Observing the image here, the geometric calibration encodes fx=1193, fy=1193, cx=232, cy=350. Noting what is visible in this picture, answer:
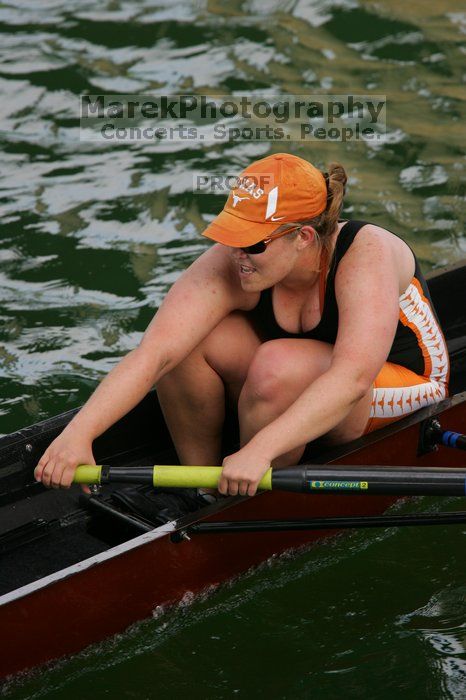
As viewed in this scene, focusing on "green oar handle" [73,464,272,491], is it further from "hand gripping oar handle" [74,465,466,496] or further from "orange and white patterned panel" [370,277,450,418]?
"orange and white patterned panel" [370,277,450,418]

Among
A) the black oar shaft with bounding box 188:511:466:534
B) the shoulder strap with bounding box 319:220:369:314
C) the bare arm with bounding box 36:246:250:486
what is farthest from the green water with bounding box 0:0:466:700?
the shoulder strap with bounding box 319:220:369:314

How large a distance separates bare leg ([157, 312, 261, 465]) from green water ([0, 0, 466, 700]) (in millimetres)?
604

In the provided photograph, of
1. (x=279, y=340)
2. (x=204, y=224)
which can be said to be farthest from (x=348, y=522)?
(x=204, y=224)

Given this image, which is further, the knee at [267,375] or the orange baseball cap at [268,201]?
the knee at [267,375]

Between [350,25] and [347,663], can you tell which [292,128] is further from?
[347,663]

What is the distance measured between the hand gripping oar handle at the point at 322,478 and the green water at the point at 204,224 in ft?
2.14

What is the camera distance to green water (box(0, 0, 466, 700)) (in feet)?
14.1

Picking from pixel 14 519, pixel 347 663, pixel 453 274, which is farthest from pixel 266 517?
pixel 453 274

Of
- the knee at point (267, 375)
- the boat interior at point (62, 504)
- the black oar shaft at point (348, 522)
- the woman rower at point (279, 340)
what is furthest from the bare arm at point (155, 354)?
the black oar shaft at point (348, 522)

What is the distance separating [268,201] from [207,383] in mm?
842

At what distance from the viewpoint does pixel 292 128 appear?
9031 millimetres

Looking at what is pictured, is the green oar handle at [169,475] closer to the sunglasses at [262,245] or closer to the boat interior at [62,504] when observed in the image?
the boat interior at [62,504]

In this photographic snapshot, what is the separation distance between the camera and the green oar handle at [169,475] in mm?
4031

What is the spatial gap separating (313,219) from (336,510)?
3.94 ft
